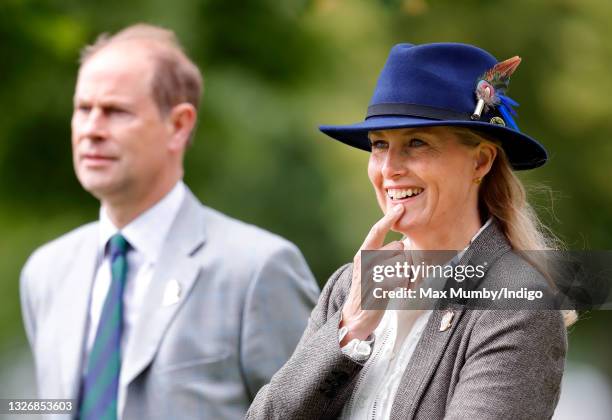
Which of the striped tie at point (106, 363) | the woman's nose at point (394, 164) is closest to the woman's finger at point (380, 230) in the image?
the woman's nose at point (394, 164)

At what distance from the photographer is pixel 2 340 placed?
300 inches

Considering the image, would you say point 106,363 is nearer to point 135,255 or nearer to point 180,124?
point 135,255

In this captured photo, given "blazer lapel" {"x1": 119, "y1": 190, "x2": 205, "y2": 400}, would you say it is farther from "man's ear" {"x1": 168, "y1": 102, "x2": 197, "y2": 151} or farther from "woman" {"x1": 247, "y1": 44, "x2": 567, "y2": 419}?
"woman" {"x1": 247, "y1": 44, "x2": 567, "y2": 419}

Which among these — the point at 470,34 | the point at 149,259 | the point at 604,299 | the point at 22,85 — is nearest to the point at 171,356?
the point at 149,259

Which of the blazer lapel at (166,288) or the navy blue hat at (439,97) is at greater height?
the navy blue hat at (439,97)

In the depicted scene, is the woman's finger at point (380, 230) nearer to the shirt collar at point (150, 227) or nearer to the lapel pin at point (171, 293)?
the lapel pin at point (171, 293)

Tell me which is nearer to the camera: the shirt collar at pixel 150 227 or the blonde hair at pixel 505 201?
the blonde hair at pixel 505 201

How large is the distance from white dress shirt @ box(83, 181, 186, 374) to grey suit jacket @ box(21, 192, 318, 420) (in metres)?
0.04

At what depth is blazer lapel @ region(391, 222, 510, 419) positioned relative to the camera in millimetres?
3520

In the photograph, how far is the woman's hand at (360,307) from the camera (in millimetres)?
3658

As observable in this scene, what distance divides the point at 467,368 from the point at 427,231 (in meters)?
0.50

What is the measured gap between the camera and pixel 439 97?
3.74 m

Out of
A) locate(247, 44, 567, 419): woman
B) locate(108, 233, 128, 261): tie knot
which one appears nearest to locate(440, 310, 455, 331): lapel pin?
locate(247, 44, 567, 419): woman

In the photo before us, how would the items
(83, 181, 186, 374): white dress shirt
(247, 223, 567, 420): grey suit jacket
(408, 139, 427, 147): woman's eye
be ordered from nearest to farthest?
1. (247, 223, 567, 420): grey suit jacket
2. (408, 139, 427, 147): woman's eye
3. (83, 181, 186, 374): white dress shirt
